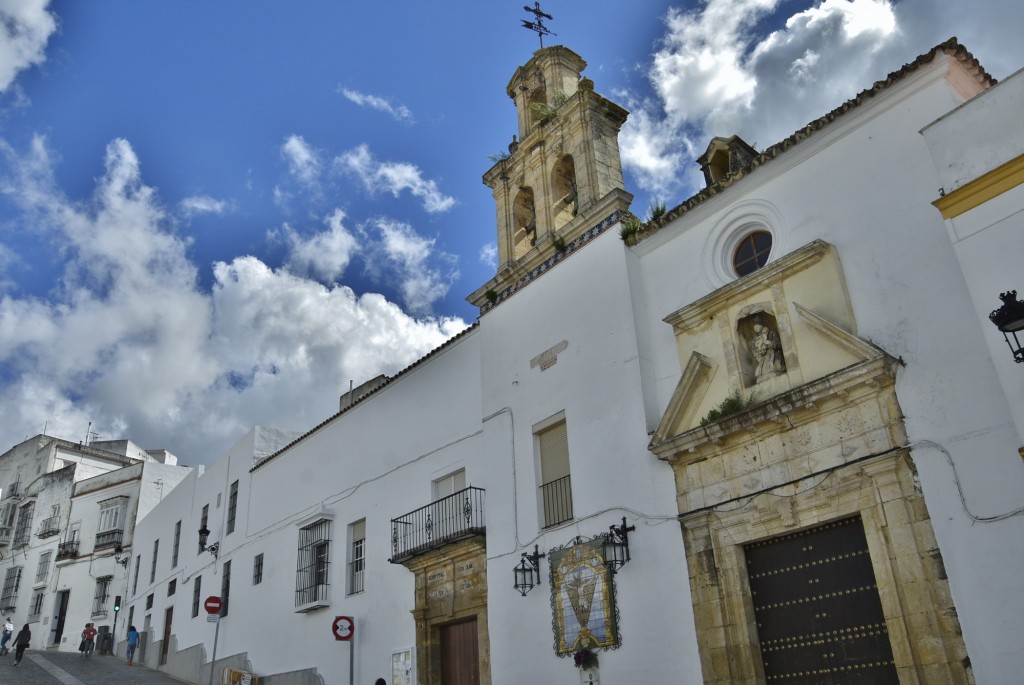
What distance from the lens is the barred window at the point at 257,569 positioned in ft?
56.5

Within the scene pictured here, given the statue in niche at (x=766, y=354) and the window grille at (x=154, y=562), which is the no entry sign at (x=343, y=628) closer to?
the statue in niche at (x=766, y=354)

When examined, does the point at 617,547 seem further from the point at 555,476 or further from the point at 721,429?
the point at 721,429

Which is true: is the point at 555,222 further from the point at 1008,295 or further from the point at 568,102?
the point at 1008,295

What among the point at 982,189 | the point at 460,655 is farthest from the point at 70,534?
the point at 982,189

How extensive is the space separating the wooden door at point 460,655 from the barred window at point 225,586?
8245mm

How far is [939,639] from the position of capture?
22.2ft

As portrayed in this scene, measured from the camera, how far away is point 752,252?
959 centimetres

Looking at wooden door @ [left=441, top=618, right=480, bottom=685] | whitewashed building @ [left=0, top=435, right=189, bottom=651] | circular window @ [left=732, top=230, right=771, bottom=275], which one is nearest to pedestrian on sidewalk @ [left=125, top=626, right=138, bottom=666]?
whitewashed building @ [left=0, top=435, right=189, bottom=651]

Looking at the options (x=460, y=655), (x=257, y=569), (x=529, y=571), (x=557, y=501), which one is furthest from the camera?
Answer: (x=257, y=569)

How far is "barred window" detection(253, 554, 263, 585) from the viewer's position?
1723 cm

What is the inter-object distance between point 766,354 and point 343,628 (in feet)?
26.2

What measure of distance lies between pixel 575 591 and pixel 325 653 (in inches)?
248

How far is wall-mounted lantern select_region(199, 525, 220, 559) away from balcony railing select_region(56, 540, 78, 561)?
13.5m

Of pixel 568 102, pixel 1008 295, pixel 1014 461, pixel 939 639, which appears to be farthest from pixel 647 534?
pixel 568 102
